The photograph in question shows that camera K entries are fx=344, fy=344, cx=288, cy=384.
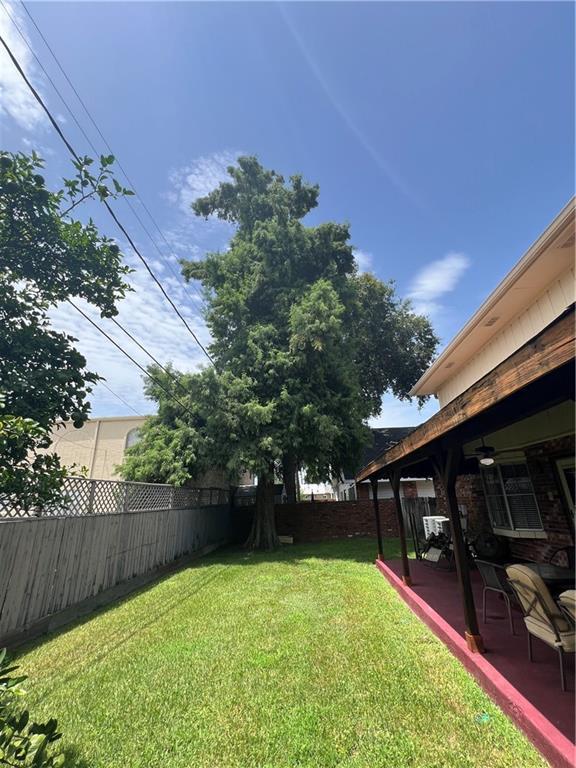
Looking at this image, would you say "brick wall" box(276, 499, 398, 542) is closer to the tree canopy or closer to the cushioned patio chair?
the tree canopy

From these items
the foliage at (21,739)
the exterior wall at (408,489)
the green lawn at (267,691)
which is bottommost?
the green lawn at (267,691)

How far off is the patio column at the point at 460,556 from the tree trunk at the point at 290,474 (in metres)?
8.62

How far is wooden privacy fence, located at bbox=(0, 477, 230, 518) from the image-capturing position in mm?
4621

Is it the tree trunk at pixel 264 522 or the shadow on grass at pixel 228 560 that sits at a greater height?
the tree trunk at pixel 264 522

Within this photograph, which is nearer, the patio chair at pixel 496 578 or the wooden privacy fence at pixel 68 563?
the patio chair at pixel 496 578

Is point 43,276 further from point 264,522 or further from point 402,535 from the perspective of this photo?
point 264,522

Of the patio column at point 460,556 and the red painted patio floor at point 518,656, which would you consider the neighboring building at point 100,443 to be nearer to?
the red painted patio floor at point 518,656

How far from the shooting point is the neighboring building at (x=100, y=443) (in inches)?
762

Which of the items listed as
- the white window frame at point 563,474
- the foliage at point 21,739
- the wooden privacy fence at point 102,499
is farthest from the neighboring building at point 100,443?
the foliage at point 21,739

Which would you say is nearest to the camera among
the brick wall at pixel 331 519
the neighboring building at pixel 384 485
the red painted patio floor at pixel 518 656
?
the red painted patio floor at pixel 518 656

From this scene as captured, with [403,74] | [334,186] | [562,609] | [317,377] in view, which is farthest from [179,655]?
[334,186]

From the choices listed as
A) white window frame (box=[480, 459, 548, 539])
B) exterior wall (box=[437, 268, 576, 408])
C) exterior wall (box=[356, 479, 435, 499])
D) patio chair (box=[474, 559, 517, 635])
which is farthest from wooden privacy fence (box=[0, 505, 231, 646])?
exterior wall (box=[356, 479, 435, 499])

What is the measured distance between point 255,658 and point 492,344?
6069 millimetres

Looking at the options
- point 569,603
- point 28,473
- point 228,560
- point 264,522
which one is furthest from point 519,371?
point 264,522
